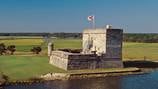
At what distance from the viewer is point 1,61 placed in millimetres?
62219

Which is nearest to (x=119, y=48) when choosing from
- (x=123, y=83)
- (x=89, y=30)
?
(x=89, y=30)

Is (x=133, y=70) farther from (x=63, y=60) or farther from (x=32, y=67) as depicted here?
(x=32, y=67)

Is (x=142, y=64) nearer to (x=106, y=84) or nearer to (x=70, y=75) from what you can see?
(x=70, y=75)

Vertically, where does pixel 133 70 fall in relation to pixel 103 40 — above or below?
below

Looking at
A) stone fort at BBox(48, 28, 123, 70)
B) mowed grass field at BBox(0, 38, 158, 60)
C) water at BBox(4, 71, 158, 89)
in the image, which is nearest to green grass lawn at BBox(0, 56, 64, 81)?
stone fort at BBox(48, 28, 123, 70)

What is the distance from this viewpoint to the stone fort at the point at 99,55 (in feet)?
173

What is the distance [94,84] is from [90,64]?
9.65 metres

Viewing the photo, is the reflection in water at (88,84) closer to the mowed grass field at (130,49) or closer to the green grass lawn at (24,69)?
the green grass lawn at (24,69)

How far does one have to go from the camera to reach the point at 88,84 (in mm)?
44031

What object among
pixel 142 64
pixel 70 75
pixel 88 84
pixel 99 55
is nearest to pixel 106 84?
pixel 88 84

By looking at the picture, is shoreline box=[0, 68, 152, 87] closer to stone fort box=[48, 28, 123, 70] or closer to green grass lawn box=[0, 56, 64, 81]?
green grass lawn box=[0, 56, 64, 81]

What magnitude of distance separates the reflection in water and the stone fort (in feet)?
19.4

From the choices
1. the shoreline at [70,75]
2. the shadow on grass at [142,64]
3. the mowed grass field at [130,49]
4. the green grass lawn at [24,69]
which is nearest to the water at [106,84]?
the shoreline at [70,75]

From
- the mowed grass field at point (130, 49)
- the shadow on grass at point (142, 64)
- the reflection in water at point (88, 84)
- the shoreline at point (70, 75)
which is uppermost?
the mowed grass field at point (130, 49)
